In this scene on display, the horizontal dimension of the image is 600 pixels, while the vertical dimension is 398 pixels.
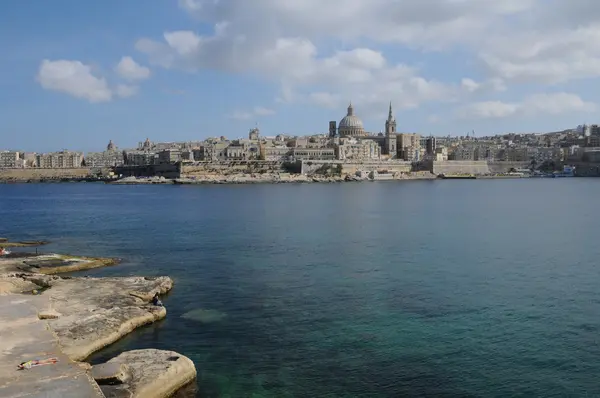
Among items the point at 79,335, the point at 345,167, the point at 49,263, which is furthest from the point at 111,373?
the point at 345,167

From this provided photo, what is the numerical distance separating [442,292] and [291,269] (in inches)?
234

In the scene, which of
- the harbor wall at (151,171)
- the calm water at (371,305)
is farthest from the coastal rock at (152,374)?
the harbor wall at (151,171)

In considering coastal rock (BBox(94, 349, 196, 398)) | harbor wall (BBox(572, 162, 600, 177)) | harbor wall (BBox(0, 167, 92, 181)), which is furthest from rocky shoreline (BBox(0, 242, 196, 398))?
harbor wall (BBox(572, 162, 600, 177))

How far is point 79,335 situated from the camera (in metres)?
13.3

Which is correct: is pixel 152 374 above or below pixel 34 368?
below

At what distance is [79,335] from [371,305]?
757 cm

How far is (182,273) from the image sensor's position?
70.3 feet

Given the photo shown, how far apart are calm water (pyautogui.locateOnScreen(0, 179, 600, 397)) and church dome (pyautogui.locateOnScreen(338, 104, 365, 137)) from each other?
378 ft

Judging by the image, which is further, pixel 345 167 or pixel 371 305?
pixel 345 167

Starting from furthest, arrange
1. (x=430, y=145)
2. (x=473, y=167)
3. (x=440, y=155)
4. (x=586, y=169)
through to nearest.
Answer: (x=430, y=145) < (x=440, y=155) < (x=586, y=169) < (x=473, y=167)

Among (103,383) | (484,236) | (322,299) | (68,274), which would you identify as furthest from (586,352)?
(484,236)

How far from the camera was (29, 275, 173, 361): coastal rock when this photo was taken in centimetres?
1314

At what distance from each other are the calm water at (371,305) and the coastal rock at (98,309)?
1.44 ft

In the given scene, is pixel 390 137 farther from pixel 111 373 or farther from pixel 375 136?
pixel 111 373
